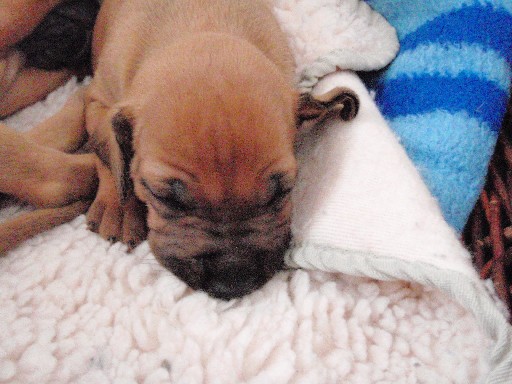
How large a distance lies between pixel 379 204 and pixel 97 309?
3.09 feet

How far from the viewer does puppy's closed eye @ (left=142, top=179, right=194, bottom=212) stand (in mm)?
1381

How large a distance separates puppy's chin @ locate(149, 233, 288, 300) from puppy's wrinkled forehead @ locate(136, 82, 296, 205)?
174mm

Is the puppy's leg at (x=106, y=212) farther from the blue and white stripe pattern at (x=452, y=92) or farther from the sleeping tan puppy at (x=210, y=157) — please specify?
the blue and white stripe pattern at (x=452, y=92)

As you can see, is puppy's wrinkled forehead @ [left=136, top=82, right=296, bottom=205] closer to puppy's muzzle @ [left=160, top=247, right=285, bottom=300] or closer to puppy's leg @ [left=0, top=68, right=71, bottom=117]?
puppy's muzzle @ [left=160, top=247, right=285, bottom=300]

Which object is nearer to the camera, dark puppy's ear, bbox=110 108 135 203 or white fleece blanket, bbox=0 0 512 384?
white fleece blanket, bbox=0 0 512 384

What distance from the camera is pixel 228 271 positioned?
1.43 meters

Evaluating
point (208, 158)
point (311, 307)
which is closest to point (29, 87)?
point (208, 158)

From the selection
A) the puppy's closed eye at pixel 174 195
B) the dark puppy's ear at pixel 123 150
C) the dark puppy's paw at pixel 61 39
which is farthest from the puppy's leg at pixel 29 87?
the puppy's closed eye at pixel 174 195

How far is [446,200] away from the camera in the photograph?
5.79 feet

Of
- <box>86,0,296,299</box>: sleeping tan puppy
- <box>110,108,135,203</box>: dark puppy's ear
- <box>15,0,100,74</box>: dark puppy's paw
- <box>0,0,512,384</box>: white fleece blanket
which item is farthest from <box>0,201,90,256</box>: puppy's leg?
<box>15,0,100,74</box>: dark puppy's paw

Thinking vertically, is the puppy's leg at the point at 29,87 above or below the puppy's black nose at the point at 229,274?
below

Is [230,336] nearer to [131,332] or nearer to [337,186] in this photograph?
[131,332]

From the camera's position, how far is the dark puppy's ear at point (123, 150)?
1586 millimetres

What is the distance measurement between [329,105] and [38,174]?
45.3 inches
